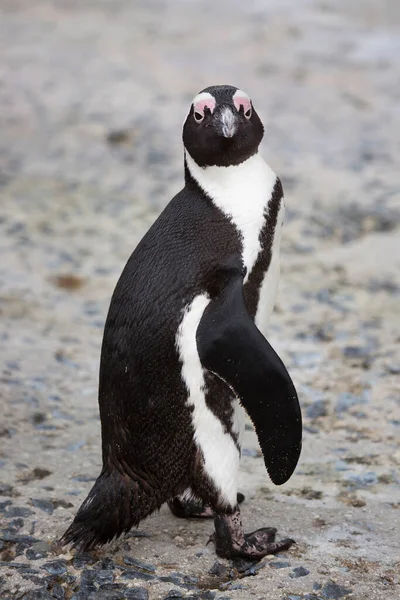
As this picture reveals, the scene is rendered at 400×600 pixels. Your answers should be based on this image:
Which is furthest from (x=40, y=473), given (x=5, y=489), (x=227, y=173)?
(x=227, y=173)

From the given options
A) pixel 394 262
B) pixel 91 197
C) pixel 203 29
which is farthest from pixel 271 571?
pixel 203 29

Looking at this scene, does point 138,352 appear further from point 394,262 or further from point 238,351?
point 394,262

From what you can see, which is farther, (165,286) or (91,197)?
(91,197)

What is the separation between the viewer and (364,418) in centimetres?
409

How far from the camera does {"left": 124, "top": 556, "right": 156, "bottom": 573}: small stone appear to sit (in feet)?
9.59

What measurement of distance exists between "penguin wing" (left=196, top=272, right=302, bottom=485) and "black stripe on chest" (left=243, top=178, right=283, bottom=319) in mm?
159

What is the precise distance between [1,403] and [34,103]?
4.30 metres

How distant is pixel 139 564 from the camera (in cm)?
296

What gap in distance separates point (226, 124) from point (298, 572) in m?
1.33

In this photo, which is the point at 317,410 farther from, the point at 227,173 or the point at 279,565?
the point at 227,173

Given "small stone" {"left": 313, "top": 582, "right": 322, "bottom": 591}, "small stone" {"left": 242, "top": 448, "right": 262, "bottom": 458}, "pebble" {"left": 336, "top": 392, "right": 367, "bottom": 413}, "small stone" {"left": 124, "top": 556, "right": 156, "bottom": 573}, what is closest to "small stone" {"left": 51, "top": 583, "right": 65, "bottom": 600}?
"small stone" {"left": 124, "top": 556, "right": 156, "bottom": 573}

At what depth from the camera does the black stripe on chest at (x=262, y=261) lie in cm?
295

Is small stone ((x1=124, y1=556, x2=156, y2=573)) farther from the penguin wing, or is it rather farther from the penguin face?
the penguin face

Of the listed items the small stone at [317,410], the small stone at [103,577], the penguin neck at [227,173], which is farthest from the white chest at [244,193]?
the small stone at [317,410]
